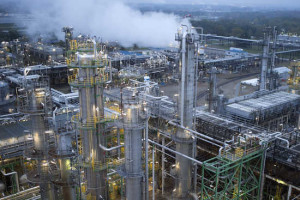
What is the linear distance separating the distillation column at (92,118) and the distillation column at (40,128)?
1.28 meters

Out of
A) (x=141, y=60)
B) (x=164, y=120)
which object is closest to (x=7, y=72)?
(x=141, y=60)

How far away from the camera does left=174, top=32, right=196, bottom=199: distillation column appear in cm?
1088

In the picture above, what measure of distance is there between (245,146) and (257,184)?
7.24 ft

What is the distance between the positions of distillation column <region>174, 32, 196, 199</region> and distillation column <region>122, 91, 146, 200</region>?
225cm

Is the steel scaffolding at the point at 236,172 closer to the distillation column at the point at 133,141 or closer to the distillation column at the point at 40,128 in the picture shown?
the distillation column at the point at 133,141

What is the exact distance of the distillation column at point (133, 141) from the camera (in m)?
9.34

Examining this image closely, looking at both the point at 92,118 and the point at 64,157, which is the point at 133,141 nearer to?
the point at 92,118

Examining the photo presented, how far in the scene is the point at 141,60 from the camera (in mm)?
37219

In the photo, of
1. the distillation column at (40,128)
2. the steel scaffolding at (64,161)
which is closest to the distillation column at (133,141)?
the steel scaffolding at (64,161)

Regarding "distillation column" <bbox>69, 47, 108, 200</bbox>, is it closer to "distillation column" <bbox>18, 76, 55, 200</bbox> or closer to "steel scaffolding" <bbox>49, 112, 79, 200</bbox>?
"steel scaffolding" <bbox>49, 112, 79, 200</bbox>

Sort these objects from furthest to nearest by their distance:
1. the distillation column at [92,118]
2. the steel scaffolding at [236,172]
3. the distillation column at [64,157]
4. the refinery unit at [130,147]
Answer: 1. the distillation column at [64,157]
2. the distillation column at [92,118]
3. the refinery unit at [130,147]
4. the steel scaffolding at [236,172]

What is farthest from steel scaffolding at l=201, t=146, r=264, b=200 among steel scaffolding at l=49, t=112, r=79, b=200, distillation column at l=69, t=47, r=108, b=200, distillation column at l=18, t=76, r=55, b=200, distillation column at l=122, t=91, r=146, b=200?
distillation column at l=18, t=76, r=55, b=200

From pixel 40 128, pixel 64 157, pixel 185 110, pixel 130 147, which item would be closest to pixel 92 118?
pixel 64 157

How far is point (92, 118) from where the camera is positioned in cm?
1108
